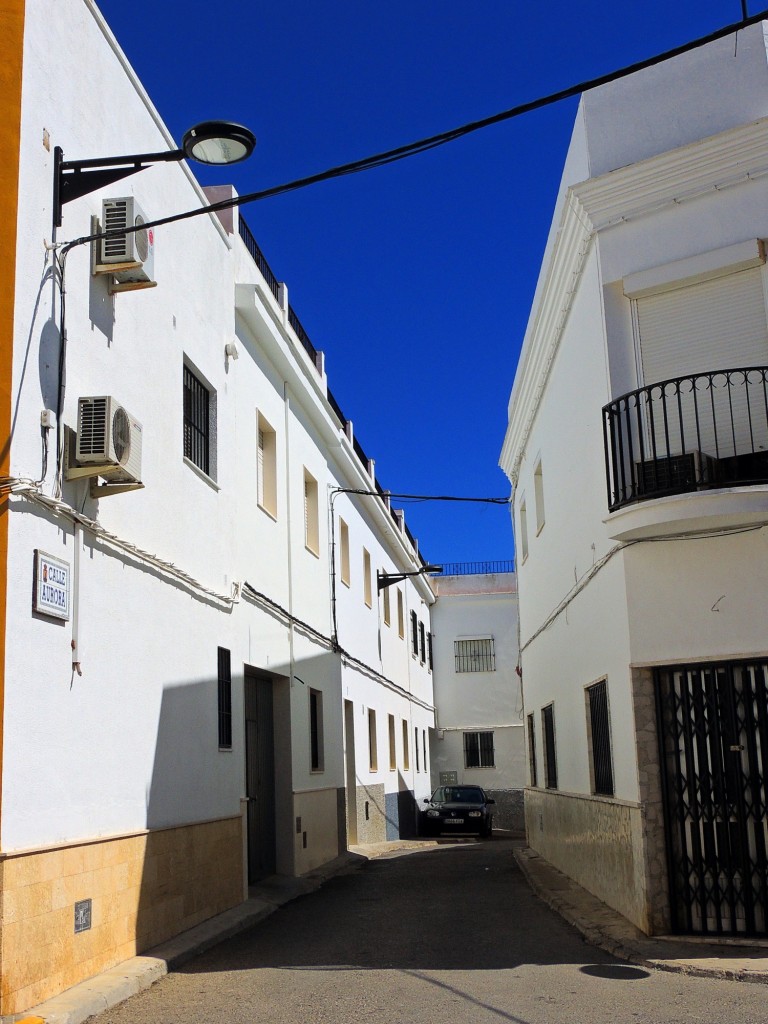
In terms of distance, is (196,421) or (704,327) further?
(196,421)

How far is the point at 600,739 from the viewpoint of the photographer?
37.4 ft

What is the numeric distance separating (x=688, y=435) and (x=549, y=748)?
25.6 ft

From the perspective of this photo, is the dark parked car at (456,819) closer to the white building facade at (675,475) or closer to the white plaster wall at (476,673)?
the white plaster wall at (476,673)

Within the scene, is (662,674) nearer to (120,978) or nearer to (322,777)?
(120,978)

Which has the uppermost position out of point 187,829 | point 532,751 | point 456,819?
point 532,751

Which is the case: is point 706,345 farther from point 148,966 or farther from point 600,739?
point 148,966

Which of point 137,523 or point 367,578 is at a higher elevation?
point 367,578

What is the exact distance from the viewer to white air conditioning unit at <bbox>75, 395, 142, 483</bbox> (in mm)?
7516

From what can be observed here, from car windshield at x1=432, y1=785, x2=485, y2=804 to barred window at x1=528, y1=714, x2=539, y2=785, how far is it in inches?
329

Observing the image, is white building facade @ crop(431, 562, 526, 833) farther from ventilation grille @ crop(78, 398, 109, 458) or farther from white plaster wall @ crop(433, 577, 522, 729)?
ventilation grille @ crop(78, 398, 109, 458)

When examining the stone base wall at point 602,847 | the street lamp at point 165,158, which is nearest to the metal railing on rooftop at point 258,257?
the street lamp at point 165,158

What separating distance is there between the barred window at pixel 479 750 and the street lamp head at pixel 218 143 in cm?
2894

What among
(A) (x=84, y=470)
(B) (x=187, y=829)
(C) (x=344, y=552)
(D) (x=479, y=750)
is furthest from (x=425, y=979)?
(D) (x=479, y=750)

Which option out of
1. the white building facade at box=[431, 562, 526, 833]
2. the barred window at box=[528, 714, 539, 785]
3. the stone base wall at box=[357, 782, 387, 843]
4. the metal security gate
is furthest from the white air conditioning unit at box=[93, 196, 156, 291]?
the white building facade at box=[431, 562, 526, 833]
